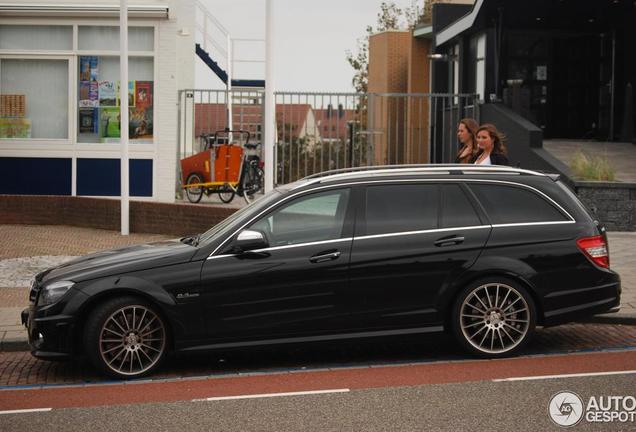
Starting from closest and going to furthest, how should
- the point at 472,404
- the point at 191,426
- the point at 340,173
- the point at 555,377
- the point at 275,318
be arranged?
the point at 191,426 → the point at 472,404 → the point at 555,377 → the point at 275,318 → the point at 340,173

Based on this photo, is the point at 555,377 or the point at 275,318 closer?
the point at 555,377

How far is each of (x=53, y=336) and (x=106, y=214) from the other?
10586 mm

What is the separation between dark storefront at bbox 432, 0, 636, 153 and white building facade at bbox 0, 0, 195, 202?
7.89 m

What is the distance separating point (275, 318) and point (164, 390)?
1048 millimetres

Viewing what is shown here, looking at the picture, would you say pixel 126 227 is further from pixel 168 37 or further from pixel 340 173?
pixel 340 173

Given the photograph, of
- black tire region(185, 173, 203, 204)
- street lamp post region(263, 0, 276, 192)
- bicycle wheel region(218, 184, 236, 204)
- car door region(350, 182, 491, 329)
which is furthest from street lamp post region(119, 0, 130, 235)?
car door region(350, 182, 491, 329)

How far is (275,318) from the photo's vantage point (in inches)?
332

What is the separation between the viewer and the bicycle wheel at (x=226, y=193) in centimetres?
2098

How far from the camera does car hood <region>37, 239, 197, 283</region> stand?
838 centimetres

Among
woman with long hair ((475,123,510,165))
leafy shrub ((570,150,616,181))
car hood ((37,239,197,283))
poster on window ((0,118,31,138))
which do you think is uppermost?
poster on window ((0,118,31,138))

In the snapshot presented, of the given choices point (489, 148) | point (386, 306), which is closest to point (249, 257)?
point (386, 306)

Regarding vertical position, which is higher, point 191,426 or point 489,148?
point 489,148

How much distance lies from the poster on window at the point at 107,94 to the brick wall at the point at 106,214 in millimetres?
2310

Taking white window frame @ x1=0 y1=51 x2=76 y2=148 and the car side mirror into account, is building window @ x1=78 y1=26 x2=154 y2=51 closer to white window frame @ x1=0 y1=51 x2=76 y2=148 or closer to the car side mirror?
white window frame @ x1=0 y1=51 x2=76 y2=148
